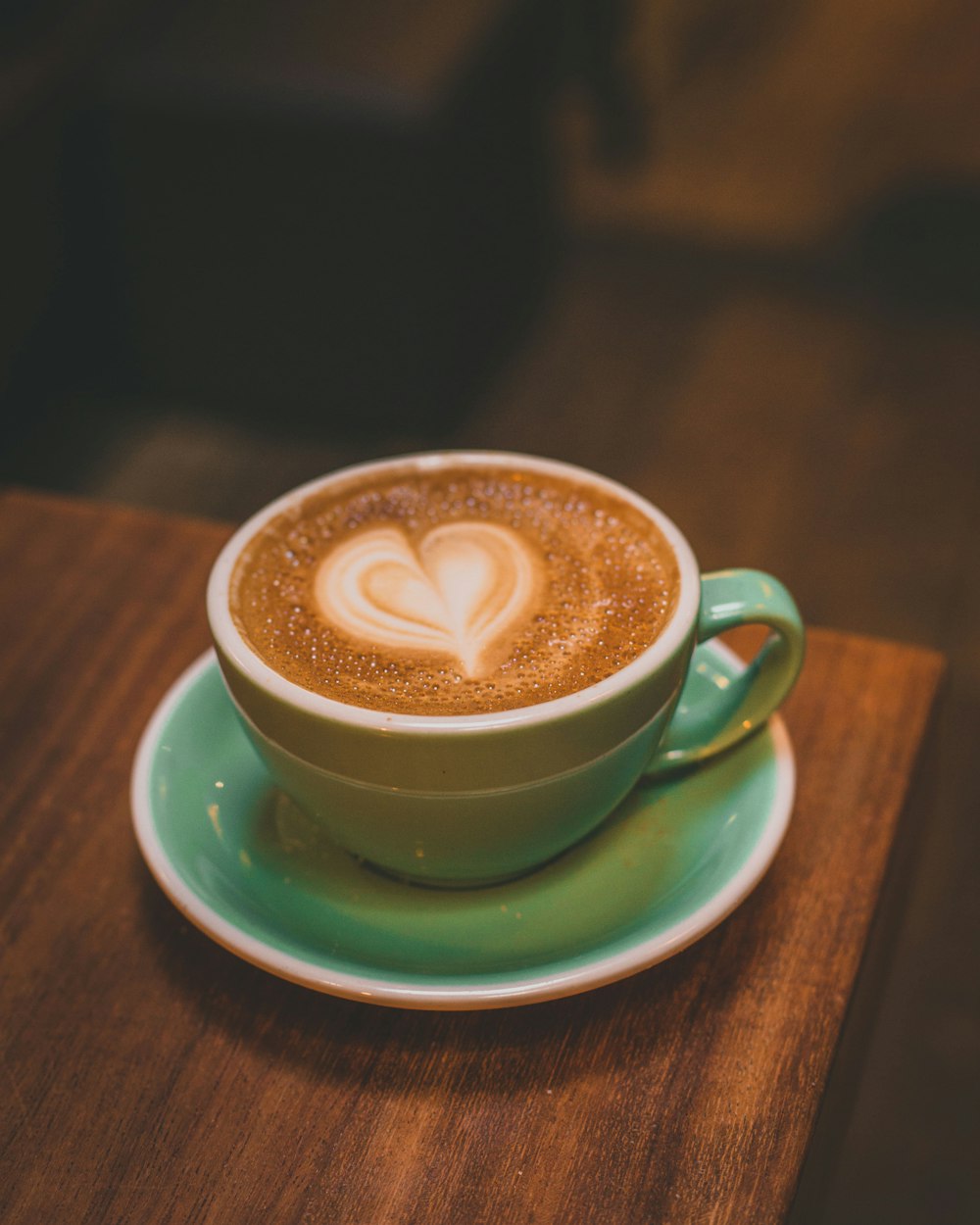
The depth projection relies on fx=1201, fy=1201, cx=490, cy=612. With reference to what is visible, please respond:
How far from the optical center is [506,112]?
1759mm

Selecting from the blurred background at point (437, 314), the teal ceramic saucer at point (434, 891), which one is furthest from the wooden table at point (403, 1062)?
the blurred background at point (437, 314)

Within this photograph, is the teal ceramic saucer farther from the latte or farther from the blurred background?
the blurred background

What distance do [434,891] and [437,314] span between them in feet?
4.12

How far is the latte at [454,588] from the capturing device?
0.48m

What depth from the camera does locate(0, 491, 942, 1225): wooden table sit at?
420 mm

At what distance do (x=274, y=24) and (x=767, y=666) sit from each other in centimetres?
142

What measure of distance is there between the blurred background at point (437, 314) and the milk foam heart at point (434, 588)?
28.5 inches

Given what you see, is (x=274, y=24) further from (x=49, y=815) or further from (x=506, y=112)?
(x=49, y=815)

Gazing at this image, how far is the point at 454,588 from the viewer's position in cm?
54

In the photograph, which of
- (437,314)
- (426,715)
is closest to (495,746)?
(426,715)

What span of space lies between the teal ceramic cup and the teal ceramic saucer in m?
0.02

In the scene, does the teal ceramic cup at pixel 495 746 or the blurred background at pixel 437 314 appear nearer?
the teal ceramic cup at pixel 495 746

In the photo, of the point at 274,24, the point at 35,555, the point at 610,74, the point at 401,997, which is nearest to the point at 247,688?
the point at 401,997

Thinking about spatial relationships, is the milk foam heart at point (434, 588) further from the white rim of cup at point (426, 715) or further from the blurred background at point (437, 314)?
the blurred background at point (437, 314)
